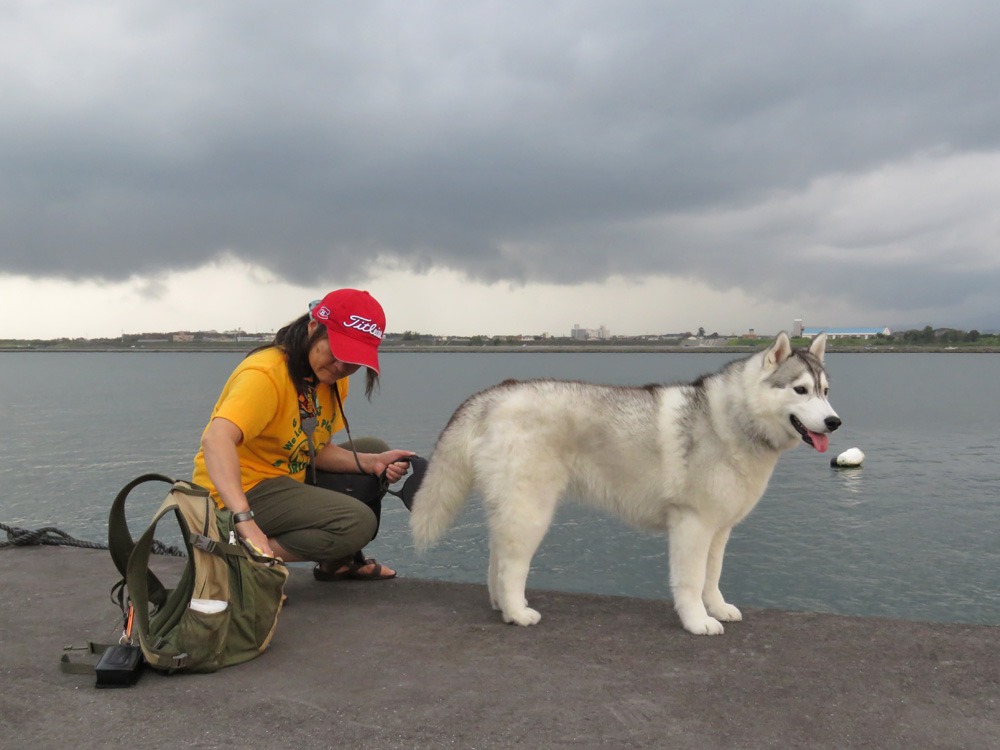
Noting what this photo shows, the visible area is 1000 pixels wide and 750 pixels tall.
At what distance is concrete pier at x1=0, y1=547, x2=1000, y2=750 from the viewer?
3486 mm

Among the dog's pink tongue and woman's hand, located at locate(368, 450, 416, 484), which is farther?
woman's hand, located at locate(368, 450, 416, 484)

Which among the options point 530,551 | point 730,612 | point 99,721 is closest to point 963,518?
point 730,612

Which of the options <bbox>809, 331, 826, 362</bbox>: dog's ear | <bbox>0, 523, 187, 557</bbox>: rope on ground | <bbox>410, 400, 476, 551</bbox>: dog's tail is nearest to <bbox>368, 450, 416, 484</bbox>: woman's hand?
<bbox>410, 400, 476, 551</bbox>: dog's tail

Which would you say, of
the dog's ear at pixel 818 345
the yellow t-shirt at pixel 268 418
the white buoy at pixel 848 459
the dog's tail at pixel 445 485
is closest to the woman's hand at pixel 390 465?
the yellow t-shirt at pixel 268 418

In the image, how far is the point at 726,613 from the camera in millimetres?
5141

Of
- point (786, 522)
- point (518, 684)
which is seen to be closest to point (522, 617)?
point (518, 684)

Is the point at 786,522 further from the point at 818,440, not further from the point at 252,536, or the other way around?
the point at 252,536

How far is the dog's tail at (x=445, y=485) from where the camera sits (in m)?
5.24

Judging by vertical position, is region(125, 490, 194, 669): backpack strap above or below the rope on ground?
above

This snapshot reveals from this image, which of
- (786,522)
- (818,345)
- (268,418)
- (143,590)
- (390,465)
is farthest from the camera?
(786,522)

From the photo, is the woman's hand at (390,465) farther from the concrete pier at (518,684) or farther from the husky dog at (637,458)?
the concrete pier at (518,684)

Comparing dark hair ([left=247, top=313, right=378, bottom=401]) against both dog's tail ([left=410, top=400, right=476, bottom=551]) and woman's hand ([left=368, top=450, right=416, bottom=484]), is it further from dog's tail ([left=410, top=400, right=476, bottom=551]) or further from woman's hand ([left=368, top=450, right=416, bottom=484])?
woman's hand ([left=368, top=450, right=416, bottom=484])

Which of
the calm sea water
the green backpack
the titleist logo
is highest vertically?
the titleist logo

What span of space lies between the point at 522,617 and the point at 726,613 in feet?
4.45
